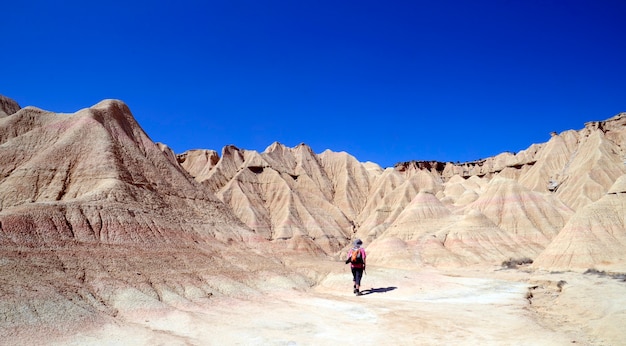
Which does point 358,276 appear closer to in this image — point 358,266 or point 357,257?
point 358,266

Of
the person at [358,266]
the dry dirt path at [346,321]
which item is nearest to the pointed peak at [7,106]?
the dry dirt path at [346,321]

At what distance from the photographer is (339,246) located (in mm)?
77625

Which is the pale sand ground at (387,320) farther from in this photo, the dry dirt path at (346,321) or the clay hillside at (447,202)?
the clay hillside at (447,202)

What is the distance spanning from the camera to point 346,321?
15367 mm

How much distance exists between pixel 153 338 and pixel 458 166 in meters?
129

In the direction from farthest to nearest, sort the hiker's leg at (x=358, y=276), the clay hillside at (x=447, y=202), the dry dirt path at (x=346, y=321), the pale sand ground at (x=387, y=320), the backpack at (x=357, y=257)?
the clay hillside at (x=447, y=202)
the hiker's leg at (x=358, y=276)
the backpack at (x=357, y=257)
the dry dirt path at (x=346, y=321)
the pale sand ground at (x=387, y=320)

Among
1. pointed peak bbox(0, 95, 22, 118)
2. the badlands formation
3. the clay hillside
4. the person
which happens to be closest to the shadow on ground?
the badlands formation

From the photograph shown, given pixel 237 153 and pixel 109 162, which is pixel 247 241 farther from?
pixel 237 153

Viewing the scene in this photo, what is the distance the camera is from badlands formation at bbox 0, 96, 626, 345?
45.8ft

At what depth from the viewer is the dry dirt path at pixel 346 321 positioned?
1278 cm

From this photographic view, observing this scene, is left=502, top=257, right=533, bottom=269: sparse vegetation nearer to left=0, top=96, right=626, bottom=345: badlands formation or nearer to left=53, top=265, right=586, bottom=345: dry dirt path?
left=0, top=96, right=626, bottom=345: badlands formation

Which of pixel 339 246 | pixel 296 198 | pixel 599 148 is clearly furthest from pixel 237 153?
pixel 599 148

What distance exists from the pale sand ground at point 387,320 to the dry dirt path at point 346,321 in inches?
1.2

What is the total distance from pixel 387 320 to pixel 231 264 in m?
14.6
